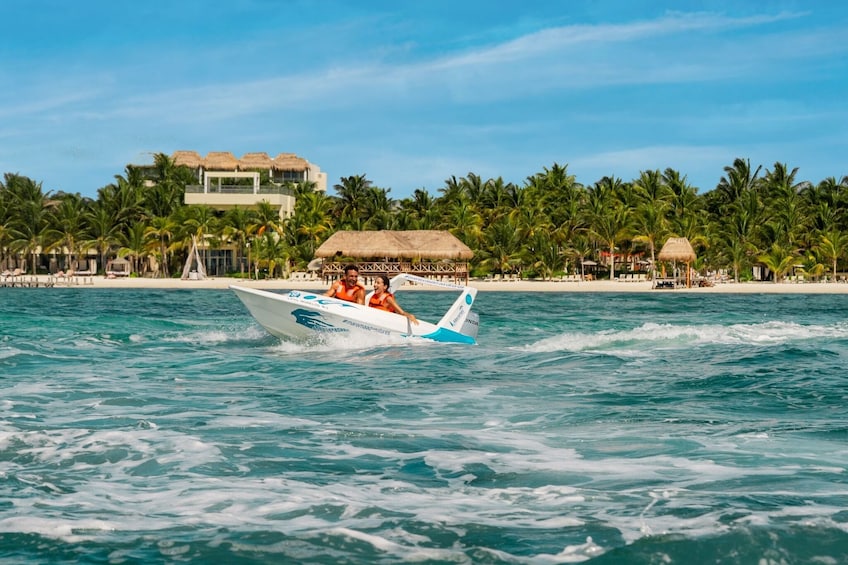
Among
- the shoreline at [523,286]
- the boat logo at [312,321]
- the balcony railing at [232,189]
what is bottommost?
the shoreline at [523,286]

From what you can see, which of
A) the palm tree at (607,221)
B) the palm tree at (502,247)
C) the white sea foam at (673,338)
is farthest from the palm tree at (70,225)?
the white sea foam at (673,338)

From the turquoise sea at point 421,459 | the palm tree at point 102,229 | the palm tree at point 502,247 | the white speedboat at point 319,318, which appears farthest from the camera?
the palm tree at point 102,229

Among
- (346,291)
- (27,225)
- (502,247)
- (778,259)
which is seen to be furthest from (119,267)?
(346,291)

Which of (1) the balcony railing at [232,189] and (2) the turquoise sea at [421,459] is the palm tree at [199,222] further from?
(2) the turquoise sea at [421,459]

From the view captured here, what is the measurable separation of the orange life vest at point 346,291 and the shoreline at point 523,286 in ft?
135

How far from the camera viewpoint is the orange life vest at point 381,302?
17.2 m

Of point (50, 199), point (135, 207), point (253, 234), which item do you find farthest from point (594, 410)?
point (50, 199)

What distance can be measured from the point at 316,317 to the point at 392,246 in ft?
150

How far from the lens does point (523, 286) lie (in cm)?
6334

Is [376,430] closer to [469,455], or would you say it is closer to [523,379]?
[469,455]

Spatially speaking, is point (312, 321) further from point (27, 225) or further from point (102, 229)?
point (27, 225)

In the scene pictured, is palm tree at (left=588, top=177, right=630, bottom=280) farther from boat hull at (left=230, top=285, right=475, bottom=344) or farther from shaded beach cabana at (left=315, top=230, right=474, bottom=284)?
boat hull at (left=230, top=285, right=475, bottom=344)

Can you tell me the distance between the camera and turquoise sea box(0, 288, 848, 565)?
5.58m

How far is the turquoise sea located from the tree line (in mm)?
53845
